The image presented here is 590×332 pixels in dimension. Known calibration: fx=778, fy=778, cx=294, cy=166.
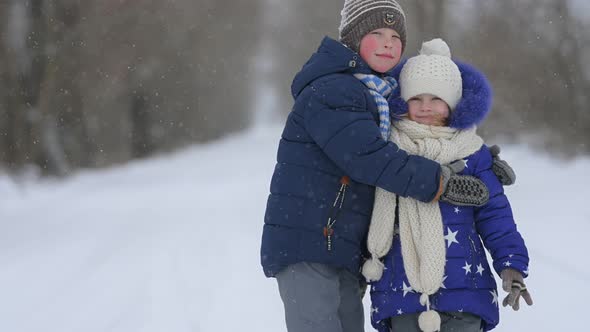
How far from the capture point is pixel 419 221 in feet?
9.53

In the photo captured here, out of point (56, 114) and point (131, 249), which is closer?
point (131, 249)

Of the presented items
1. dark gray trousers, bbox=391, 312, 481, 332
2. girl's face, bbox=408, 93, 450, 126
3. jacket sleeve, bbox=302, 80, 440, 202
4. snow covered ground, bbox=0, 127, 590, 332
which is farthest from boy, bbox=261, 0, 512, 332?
snow covered ground, bbox=0, 127, 590, 332

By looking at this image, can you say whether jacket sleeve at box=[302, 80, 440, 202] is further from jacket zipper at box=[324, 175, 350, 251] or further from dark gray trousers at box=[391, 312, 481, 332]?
dark gray trousers at box=[391, 312, 481, 332]

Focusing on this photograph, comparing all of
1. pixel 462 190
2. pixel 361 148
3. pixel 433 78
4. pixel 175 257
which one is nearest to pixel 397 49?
pixel 433 78

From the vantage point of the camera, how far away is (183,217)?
1117cm

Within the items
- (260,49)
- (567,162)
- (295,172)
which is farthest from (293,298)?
(260,49)

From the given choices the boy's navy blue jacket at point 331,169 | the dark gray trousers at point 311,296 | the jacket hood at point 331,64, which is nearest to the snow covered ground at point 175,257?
the dark gray trousers at point 311,296

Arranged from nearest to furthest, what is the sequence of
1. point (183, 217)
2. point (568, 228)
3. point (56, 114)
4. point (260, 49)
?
point (568, 228) → point (183, 217) → point (56, 114) → point (260, 49)

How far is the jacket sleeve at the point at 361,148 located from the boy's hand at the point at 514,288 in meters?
0.42

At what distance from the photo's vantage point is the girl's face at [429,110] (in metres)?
3.04

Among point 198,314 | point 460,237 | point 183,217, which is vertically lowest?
point 183,217

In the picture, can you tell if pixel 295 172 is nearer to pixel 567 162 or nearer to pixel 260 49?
pixel 567 162

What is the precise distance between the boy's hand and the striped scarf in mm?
675

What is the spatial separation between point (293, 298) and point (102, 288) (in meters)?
4.34
